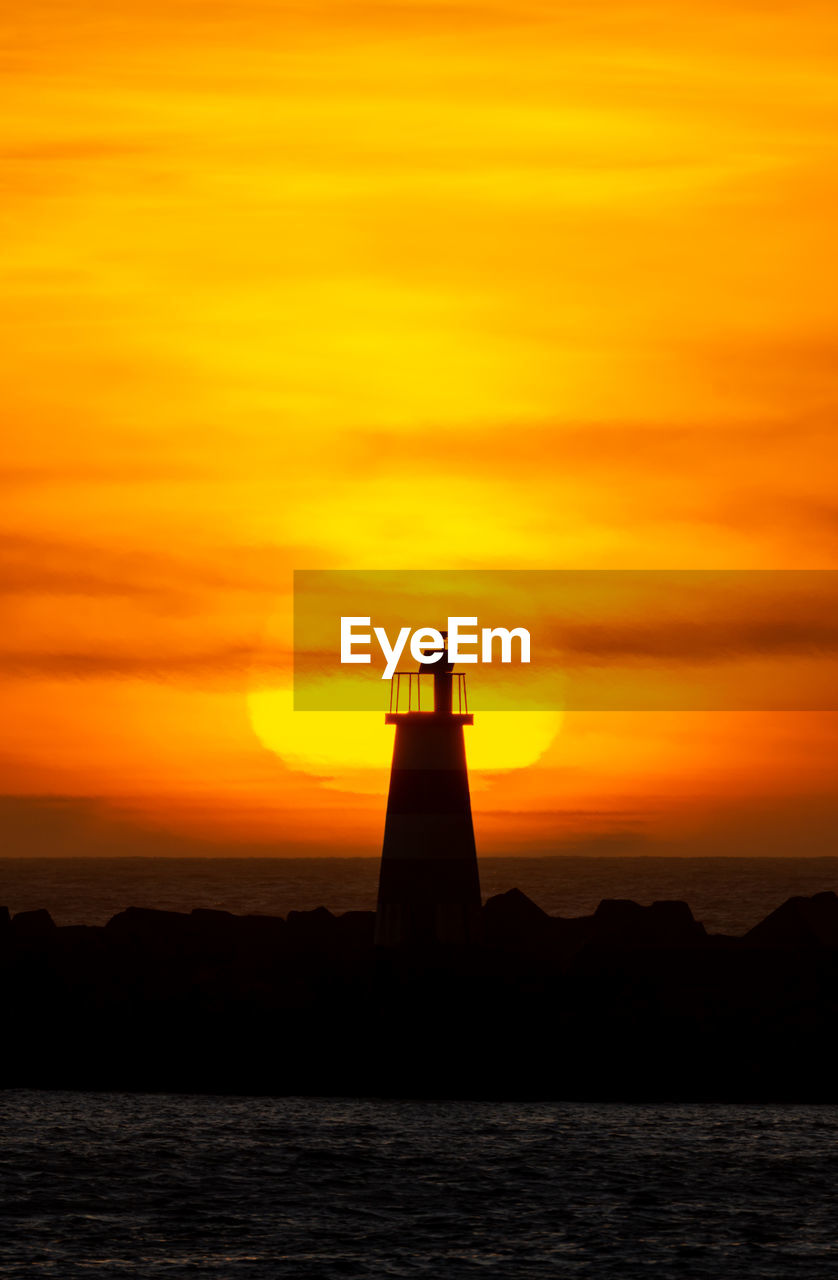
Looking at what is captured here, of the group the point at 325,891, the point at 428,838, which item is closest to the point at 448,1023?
the point at 428,838

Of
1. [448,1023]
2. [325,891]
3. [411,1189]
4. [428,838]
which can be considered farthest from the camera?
[325,891]

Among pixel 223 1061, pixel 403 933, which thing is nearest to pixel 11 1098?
pixel 223 1061

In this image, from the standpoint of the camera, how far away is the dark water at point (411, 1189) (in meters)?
25.5

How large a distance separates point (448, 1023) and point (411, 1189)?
8158 millimetres

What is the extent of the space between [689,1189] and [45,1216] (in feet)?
31.1

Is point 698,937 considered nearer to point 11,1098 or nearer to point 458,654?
point 458,654

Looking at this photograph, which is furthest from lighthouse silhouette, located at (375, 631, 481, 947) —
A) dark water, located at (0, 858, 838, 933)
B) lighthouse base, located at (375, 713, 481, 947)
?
dark water, located at (0, 858, 838, 933)

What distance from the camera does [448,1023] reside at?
3741 centimetres

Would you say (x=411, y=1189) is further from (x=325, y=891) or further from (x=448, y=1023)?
(x=325, y=891)

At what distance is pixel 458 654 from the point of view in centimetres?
3925

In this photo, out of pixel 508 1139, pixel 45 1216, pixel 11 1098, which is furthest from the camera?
pixel 11 1098

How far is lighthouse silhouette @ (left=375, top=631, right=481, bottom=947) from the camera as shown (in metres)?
38.4

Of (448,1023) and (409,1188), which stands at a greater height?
(448,1023)

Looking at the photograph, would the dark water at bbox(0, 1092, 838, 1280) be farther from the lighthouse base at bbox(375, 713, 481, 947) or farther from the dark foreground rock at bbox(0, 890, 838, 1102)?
the lighthouse base at bbox(375, 713, 481, 947)
